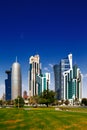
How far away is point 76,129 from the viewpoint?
34.5 meters

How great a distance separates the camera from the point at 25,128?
3550 centimetres

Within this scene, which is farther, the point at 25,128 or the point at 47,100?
the point at 47,100

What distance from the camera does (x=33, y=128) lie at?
3541cm

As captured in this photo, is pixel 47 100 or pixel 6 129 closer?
pixel 6 129

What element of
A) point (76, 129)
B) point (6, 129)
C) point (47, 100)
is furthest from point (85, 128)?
point (47, 100)

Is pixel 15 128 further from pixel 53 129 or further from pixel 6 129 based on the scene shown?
pixel 53 129

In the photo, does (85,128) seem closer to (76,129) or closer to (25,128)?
(76,129)

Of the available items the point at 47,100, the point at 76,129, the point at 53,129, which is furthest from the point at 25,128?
the point at 47,100

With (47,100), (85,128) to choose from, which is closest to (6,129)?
(85,128)

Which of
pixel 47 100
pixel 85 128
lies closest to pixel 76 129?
pixel 85 128

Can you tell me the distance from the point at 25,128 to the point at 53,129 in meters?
3.31

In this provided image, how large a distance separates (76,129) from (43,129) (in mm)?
3698

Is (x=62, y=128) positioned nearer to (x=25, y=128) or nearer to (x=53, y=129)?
(x=53, y=129)

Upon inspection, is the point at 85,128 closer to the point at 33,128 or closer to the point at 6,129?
the point at 33,128
